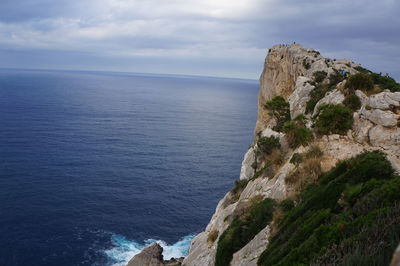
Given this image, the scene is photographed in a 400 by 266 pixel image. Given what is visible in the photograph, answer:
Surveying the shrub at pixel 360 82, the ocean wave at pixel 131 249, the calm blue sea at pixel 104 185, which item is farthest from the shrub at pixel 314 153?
the calm blue sea at pixel 104 185

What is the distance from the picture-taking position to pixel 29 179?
6962 cm

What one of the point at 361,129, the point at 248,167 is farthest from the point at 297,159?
the point at 248,167

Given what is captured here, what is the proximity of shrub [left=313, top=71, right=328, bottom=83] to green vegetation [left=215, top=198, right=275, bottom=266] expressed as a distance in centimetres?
2329

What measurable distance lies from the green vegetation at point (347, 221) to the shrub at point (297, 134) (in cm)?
611

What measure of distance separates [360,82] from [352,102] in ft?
9.78

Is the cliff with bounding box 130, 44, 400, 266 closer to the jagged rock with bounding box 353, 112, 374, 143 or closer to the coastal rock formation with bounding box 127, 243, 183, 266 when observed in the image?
the jagged rock with bounding box 353, 112, 374, 143

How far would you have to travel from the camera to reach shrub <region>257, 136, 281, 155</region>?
30.3 meters

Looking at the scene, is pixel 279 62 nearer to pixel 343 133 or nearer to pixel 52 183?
pixel 343 133

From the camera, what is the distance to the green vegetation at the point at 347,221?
7.89 meters

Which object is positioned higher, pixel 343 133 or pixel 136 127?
pixel 343 133

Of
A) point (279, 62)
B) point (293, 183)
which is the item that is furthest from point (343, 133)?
point (279, 62)

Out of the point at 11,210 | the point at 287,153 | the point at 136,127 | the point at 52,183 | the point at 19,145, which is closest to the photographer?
the point at 287,153

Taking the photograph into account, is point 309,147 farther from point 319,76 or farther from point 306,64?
point 306,64

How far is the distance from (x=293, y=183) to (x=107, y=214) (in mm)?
47833
